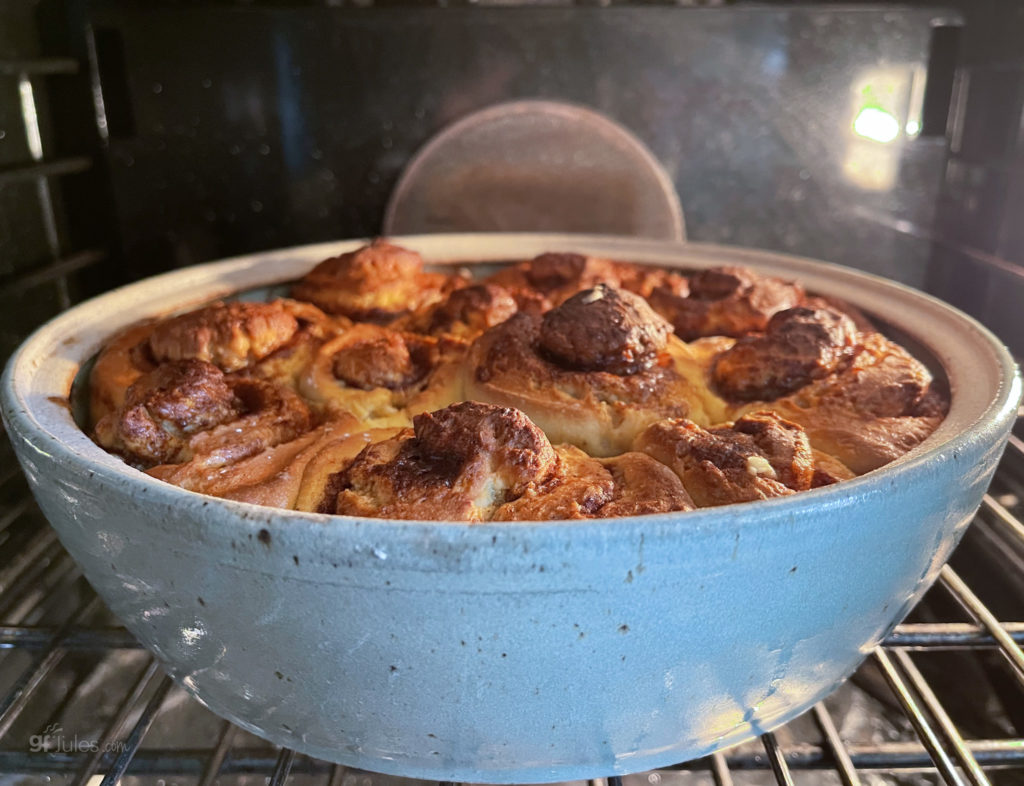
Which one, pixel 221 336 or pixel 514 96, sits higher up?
pixel 514 96

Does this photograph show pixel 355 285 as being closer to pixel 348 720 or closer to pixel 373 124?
pixel 348 720

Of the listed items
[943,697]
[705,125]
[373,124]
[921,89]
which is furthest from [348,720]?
[921,89]

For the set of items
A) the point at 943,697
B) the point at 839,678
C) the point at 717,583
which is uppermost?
the point at 717,583

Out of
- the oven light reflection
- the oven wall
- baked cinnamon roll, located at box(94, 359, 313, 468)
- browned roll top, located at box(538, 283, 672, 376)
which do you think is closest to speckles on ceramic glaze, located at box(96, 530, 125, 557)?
baked cinnamon roll, located at box(94, 359, 313, 468)

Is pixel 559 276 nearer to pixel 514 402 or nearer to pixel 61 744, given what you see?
pixel 514 402

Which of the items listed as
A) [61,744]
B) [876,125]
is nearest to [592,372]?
[61,744]

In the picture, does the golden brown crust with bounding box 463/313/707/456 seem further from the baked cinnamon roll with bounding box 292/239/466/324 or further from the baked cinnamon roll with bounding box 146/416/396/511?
the baked cinnamon roll with bounding box 292/239/466/324

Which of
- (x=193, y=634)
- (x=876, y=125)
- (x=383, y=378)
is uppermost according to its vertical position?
(x=876, y=125)
